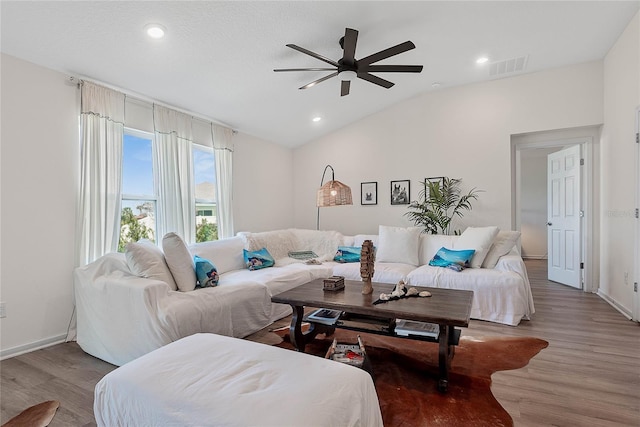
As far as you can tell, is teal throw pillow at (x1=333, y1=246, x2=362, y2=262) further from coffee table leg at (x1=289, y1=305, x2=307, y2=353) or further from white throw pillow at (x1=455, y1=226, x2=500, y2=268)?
coffee table leg at (x1=289, y1=305, x2=307, y2=353)

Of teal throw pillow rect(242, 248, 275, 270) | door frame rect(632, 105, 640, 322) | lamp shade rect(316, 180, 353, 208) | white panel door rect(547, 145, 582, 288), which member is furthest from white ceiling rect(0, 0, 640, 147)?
teal throw pillow rect(242, 248, 275, 270)

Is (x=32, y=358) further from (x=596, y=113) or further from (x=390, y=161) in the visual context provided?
(x=596, y=113)

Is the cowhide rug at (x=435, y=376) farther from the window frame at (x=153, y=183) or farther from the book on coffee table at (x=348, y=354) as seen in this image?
the window frame at (x=153, y=183)

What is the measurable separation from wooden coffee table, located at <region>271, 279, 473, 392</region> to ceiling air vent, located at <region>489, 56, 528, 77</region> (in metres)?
3.12

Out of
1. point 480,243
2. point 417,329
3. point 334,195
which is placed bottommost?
point 417,329

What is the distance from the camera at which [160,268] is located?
2826 millimetres

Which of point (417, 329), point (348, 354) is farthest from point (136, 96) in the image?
point (417, 329)

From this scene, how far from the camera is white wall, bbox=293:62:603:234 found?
4266mm

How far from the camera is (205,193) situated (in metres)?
4.41

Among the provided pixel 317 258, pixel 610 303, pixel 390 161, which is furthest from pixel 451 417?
pixel 390 161

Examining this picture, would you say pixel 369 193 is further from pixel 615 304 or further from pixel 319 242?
Answer: pixel 615 304

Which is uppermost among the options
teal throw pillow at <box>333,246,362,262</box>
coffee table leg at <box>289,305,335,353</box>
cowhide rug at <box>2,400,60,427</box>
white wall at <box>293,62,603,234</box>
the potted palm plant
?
white wall at <box>293,62,603,234</box>

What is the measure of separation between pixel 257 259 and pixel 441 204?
2.69 m

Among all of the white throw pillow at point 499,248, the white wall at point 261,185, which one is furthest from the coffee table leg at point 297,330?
the white wall at point 261,185
